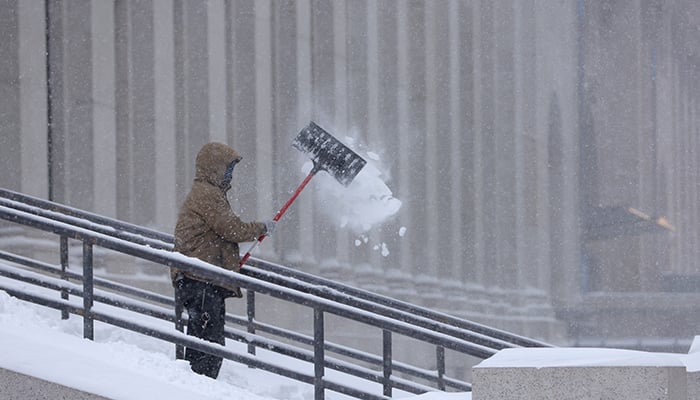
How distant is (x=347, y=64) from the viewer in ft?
67.9

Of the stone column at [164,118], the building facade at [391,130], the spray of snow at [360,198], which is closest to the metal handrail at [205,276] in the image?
the building facade at [391,130]

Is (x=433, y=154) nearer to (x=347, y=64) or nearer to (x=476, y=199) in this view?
(x=476, y=199)

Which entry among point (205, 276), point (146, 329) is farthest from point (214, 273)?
point (146, 329)

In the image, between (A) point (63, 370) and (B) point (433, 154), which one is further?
(B) point (433, 154)

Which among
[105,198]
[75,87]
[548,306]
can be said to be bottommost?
[548,306]

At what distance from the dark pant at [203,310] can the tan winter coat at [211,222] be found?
100 millimetres

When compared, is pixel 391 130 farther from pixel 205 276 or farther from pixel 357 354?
pixel 205 276

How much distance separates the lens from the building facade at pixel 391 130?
45.2 feet

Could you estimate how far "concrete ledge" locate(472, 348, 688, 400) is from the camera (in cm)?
661

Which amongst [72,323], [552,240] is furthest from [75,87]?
[552,240]

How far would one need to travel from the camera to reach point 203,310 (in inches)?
316

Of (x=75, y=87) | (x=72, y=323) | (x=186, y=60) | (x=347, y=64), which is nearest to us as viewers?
(x=72, y=323)

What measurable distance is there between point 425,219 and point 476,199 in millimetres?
3690

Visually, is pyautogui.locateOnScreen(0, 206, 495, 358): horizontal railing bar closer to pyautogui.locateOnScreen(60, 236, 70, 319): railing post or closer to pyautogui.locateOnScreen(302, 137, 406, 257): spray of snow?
pyautogui.locateOnScreen(60, 236, 70, 319): railing post
